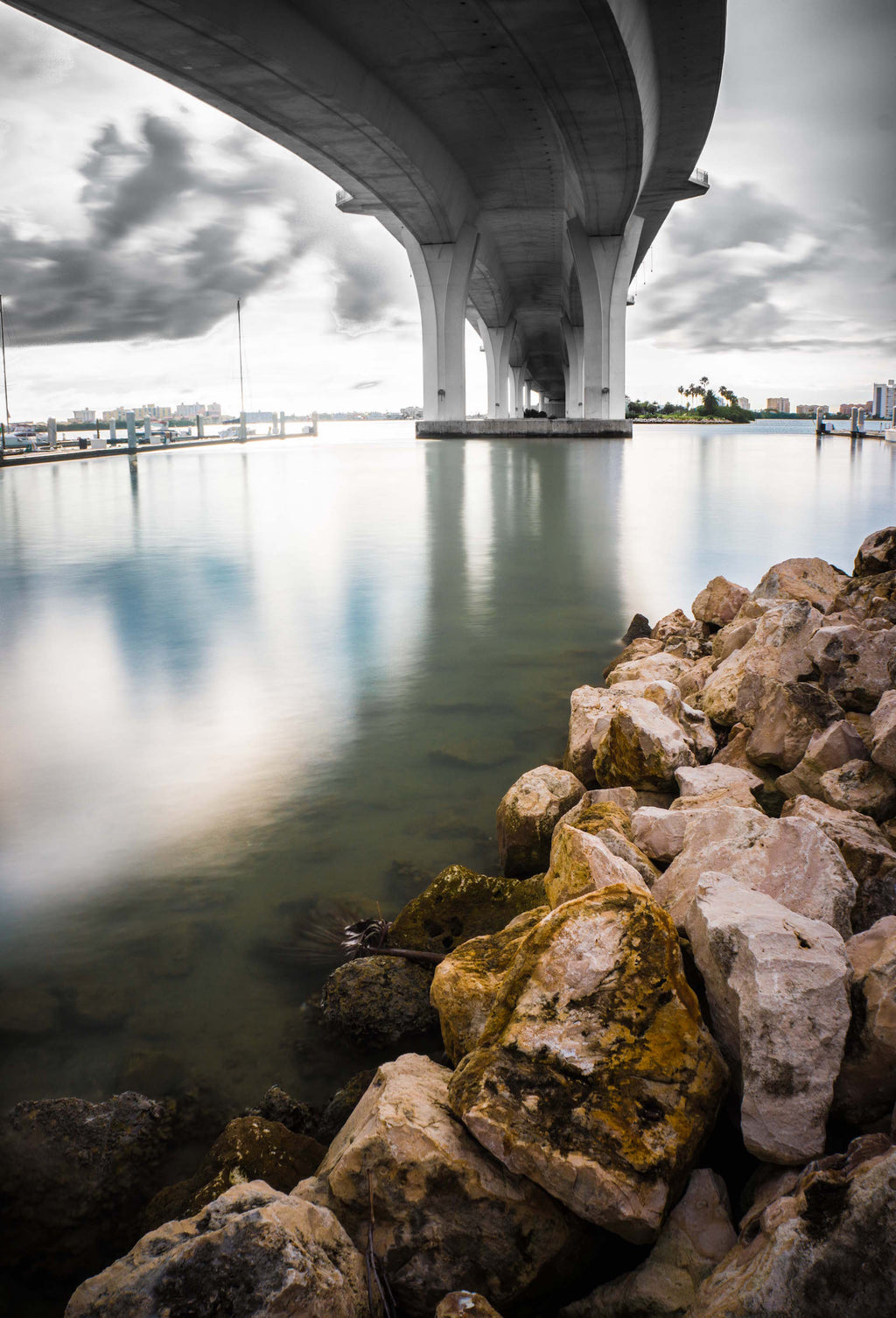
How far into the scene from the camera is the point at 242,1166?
7.33ft

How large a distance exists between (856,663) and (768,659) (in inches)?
20.6

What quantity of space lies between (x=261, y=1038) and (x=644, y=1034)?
1.43 metres

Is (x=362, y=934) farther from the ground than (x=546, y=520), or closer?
closer

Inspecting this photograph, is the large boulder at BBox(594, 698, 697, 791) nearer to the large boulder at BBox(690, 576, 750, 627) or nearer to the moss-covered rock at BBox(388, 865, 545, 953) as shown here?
the moss-covered rock at BBox(388, 865, 545, 953)

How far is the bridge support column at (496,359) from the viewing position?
8062 centimetres

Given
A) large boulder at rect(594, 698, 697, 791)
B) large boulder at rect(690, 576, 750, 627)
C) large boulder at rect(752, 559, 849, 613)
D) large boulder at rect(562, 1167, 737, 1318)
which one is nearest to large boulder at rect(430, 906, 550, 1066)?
large boulder at rect(562, 1167, 737, 1318)

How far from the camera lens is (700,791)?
3.79 meters

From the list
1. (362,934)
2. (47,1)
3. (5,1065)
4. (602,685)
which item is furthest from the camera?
(47,1)

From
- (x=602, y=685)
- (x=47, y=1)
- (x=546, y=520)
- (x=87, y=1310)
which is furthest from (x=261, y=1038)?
(x=47, y=1)

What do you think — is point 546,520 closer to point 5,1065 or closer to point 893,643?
point 893,643

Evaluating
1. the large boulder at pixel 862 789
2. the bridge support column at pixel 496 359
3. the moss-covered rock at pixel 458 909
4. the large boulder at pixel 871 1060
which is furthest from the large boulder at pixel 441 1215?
the bridge support column at pixel 496 359

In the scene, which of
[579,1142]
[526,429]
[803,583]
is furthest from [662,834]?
[526,429]

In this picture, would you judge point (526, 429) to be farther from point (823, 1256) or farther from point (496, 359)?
point (823, 1256)

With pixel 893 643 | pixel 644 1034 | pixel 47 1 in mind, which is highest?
pixel 47 1
